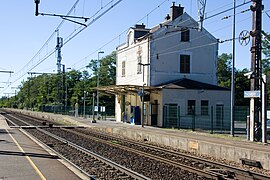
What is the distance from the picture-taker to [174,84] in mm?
42062

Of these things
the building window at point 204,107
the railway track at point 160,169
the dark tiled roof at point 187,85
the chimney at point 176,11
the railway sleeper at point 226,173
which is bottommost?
the railway track at point 160,169

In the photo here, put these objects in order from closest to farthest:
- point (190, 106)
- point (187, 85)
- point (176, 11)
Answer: point (190, 106) → point (187, 85) → point (176, 11)

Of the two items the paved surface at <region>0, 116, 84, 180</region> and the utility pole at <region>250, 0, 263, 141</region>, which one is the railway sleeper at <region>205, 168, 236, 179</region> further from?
the utility pole at <region>250, 0, 263, 141</region>

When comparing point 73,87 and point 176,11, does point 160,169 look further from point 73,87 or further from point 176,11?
A: point 73,87

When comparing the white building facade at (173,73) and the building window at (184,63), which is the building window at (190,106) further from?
the building window at (184,63)

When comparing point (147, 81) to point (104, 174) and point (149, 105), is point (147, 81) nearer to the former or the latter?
point (149, 105)

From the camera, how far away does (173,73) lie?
44.7 m

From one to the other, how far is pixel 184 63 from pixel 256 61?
2209 cm

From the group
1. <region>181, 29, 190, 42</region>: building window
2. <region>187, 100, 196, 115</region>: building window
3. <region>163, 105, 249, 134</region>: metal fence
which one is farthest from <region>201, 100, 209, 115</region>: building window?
<region>181, 29, 190, 42</region>: building window

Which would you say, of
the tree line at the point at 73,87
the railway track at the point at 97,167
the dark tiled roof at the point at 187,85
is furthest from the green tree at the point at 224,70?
the railway track at the point at 97,167

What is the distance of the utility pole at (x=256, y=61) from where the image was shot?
22.8 metres

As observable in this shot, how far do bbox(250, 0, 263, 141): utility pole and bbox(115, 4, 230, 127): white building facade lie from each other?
16.7m

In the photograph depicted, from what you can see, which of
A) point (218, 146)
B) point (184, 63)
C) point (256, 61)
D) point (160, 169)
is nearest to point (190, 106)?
point (184, 63)

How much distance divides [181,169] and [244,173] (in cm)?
221
